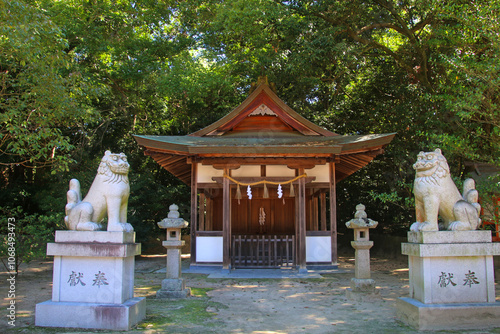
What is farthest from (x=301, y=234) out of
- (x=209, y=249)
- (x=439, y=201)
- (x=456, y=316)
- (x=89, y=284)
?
(x=89, y=284)

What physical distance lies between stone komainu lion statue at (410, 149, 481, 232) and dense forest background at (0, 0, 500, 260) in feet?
10.1

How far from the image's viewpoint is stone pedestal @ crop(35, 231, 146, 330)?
4602 mm

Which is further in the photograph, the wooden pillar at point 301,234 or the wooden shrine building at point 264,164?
the wooden pillar at point 301,234

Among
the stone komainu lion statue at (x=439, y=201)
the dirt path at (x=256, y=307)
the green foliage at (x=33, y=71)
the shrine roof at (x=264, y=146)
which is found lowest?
the dirt path at (x=256, y=307)

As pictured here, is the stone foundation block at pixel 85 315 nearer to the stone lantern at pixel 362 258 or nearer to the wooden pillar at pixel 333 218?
the stone lantern at pixel 362 258

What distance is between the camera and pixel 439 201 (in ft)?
16.1

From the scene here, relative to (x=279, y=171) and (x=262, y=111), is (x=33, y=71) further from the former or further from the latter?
(x=279, y=171)

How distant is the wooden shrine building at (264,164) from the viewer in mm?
9633

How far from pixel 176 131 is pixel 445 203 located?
639 inches

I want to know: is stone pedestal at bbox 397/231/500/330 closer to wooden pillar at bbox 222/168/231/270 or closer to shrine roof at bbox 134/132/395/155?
shrine roof at bbox 134/132/395/155

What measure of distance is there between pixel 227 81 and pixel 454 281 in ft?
43.9

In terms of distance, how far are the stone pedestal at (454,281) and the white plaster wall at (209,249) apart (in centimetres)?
→ 625

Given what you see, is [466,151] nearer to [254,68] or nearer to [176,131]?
[254,68]

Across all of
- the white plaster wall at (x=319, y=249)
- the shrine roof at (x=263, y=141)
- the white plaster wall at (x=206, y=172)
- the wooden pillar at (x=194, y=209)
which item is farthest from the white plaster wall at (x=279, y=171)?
the wooden pillar at (x=194, y=209)
